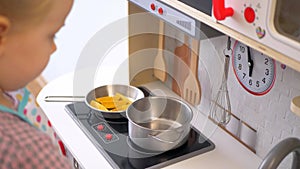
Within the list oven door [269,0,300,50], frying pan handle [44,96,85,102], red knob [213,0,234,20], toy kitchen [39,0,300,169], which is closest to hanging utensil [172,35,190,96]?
toy kitchen [39,0,300,169]

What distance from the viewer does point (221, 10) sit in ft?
2.89

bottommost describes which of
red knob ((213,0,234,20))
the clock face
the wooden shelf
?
the clock face

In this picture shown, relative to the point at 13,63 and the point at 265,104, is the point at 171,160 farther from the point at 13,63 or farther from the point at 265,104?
the point at 13,63

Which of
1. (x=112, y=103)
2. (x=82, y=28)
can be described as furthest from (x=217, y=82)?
(x=82, y=28)

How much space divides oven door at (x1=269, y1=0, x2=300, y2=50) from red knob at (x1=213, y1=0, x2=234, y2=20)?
10 centimetres

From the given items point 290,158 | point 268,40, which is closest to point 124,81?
point 290,158

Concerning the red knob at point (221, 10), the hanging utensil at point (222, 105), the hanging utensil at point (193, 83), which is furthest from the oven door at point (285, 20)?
the hanging utensil at point (193, 83)

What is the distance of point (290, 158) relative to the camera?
1.17 m

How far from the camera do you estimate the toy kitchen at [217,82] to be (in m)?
0.84

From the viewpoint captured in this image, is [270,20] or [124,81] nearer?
[270,20]

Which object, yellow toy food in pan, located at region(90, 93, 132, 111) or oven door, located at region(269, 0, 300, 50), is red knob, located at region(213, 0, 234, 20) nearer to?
oven door, located at region(269, 0, 300, 50)

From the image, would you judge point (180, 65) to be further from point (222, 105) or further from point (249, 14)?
point (249, 14)

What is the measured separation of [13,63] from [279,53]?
45 centimetres

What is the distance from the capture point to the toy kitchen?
2.76 feet
